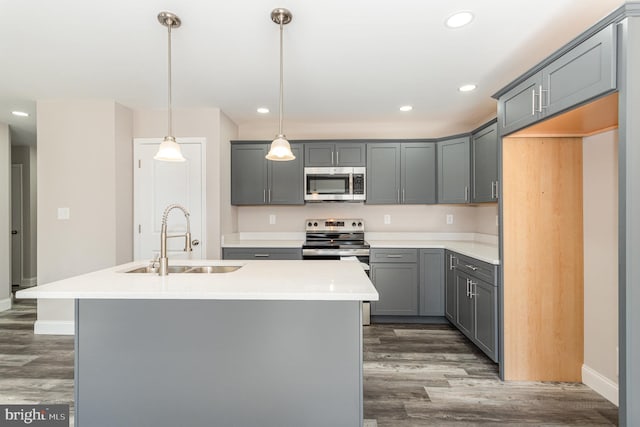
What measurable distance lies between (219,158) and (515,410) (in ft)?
11.3

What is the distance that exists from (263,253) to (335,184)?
1217 mm

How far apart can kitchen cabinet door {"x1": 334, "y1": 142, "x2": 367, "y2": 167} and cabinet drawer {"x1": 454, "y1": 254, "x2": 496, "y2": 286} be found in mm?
1591

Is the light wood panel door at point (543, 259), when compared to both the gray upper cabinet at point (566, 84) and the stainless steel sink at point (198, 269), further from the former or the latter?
the stainless steel sink at point (198, 269)

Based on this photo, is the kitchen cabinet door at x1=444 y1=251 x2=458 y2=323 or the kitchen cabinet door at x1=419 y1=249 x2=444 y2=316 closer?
the kitchen cabinet door at x1=444 y1=251 x2=458 y2=323

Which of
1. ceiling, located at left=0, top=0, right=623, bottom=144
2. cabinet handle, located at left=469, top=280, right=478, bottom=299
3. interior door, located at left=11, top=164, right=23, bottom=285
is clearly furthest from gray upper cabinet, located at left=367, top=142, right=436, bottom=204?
interior door, located at left=11, top=164, right=23, bottom=285

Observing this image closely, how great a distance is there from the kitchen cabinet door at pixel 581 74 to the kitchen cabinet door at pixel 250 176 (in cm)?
296

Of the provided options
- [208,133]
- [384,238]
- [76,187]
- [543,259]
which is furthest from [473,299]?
[76,187]

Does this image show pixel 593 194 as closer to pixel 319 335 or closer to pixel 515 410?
pixel 515 410

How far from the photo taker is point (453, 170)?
3.73 metres

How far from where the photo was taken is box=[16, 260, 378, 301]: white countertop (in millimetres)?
1432

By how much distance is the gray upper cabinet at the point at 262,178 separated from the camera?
3.97 meters

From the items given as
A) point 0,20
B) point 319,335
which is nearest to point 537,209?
point 319,335

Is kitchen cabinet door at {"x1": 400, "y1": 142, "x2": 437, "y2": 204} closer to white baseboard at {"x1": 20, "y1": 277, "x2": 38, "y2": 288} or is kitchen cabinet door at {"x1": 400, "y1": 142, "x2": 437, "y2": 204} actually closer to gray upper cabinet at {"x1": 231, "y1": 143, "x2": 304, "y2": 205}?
gray upper cabinet at {"x1": 231, "y1": 143, "x2": 304, "y2": 205}

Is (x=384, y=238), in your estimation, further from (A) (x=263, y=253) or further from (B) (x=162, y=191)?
(B) (x=162, y=191)
